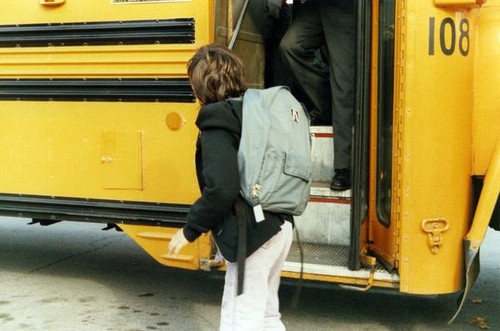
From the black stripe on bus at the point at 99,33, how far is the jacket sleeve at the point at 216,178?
1.52 meters

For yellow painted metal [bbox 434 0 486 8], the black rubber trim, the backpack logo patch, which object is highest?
yellow painted metal [bbox 434 0 486 8]

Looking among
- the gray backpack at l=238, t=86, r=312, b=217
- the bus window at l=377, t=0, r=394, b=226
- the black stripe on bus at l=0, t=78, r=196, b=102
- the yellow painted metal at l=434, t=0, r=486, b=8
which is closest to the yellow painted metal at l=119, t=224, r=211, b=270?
the black stripe on bus at l=0, t=78, r=196, b=102

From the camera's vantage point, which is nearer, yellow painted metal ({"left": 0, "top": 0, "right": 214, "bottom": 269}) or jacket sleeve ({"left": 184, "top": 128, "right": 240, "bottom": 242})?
jacket sleeve ({"left": 184, "top": 128, "right": 240, "bottom": 242})

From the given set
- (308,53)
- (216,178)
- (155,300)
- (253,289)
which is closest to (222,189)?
(216,178)

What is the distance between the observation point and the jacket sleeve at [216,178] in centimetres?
249

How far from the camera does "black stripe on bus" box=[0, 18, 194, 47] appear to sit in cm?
396

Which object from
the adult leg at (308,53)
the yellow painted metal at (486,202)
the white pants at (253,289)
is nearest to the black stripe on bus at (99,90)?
the adult leg at (308,53)

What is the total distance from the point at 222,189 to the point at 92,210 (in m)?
1.94

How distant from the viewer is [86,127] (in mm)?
4215

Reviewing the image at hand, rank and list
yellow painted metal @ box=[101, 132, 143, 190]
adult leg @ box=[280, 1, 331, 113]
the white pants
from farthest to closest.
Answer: adult leg @ box=[280, 1, 331, 113] → yellow painted metal @ box=[101, 132, 143, 190] → the white pants

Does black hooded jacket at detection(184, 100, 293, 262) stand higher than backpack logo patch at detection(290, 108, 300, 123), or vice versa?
backpack logo patch at detection(290, 108, 300, 123)

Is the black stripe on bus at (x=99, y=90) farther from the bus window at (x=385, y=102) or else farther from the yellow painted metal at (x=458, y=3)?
the yellow painted metal at (x=458, y=3)

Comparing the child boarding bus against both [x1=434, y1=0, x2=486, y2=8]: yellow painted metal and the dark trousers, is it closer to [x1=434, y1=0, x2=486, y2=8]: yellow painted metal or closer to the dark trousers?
[x1=434, y1=0, x2=486, y2=8]: yellow painted metal

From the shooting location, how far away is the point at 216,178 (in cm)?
249
